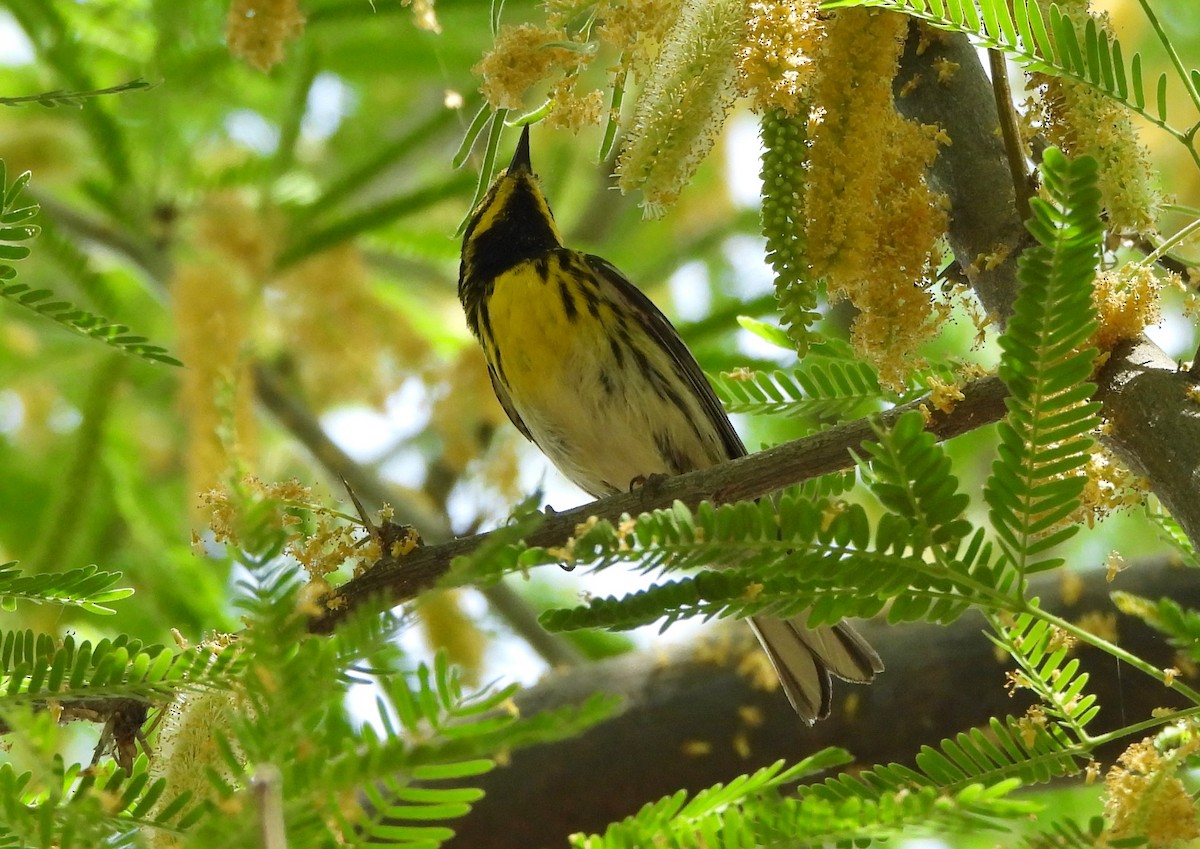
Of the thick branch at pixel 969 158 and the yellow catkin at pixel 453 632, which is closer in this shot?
the thick branch at pixel 969 158

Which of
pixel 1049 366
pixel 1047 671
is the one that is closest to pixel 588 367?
pixel 1047 671

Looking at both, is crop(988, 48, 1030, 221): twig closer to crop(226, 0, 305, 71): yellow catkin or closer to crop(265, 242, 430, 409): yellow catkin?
crop(226, 0, 305, 71): yellow catkin

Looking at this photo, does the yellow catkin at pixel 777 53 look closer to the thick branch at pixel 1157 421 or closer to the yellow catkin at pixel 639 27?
the yellow catkin at pixel 639 27

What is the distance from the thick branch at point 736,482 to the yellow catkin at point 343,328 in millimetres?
2820

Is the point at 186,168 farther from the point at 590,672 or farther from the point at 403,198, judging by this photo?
the point at 590,672

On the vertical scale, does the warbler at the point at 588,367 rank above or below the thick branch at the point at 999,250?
above

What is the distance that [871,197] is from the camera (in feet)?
5.32

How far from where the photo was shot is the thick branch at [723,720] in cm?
319

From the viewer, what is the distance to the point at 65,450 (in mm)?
5152

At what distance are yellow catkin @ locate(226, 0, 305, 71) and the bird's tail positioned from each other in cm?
146

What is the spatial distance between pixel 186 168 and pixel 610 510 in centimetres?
311

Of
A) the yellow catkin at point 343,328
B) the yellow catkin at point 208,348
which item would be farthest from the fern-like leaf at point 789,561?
the yellow catkin at point 343,328

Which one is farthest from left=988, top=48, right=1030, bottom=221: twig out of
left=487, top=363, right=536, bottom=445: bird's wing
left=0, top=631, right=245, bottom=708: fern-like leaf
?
left=487, top=363, right=536, bottom=445: bird's wing

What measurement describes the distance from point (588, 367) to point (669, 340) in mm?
270
